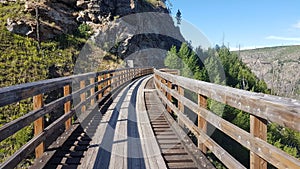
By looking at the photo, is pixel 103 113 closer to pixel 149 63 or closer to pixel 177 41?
pixel 149 63

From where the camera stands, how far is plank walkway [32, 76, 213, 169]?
11.1 feet

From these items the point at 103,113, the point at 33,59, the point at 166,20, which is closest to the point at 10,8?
the point at 33,59

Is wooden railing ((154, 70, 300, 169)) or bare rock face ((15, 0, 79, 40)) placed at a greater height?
bare rock face ((15, 0, 79, 40))

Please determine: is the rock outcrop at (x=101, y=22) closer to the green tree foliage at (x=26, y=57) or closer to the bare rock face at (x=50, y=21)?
the bare rock face at (x=50, y=21)

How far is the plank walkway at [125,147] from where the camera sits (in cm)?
337

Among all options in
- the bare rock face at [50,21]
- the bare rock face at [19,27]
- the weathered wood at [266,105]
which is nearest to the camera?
the weathered wood at [266,105]

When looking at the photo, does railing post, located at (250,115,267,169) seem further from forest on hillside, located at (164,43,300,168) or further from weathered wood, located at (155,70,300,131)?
forest on hillside, located at (164,43,300,168)

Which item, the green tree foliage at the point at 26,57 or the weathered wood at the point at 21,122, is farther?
the green tree foliage at the point at 26,57

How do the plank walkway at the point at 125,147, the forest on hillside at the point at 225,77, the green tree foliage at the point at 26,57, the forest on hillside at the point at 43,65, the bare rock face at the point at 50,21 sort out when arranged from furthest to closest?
the forest on hillside at the point at 225,77 → the bare rock face at the point at 50,21 → the green tree foliage at the point at 26,57 → the forest on hillside at the point at 43,65 → the plank walkway at the point at 125,147

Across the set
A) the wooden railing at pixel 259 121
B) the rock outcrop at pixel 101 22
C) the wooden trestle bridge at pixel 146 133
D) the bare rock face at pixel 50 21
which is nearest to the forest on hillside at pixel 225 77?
the rock outcrop at pixel 101 22

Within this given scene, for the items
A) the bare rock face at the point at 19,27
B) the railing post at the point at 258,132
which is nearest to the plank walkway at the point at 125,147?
the railing post at the point at 258,132

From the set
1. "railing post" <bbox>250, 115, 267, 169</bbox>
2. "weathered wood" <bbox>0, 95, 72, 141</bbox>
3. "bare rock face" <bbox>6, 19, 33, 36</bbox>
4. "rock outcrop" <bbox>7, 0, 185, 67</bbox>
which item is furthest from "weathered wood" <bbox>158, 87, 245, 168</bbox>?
"rock outcrop" <bbox>7, 0, 185, 67</bbox>

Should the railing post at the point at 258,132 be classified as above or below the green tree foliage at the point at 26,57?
below

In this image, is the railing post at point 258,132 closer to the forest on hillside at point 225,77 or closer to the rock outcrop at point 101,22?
the forest on hillside at point 225,77
